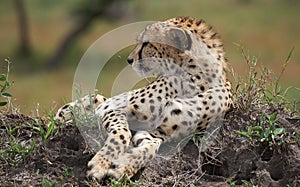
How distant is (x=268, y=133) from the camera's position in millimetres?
4012

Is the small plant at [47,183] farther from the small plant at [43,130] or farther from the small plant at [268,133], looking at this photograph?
the small plant at [268,133]

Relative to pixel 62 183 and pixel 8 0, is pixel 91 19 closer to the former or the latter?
pixel 8 0

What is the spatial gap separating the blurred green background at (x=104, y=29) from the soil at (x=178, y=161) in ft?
33.7

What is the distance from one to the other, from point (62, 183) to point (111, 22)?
14765 millimetres

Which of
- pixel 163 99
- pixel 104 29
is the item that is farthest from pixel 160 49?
pixel 104 29

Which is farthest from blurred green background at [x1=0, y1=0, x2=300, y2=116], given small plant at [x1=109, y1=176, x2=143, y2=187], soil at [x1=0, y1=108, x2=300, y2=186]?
small plant at [x1=109, y1=176, x2=143, y2=187]

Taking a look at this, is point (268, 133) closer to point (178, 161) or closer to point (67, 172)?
point (178, 161)

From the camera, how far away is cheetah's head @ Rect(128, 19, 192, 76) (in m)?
4.41

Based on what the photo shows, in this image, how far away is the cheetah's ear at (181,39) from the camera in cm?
440

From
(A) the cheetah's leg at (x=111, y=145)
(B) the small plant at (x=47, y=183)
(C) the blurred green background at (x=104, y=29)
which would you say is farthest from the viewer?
(C) the blurred green background at (x=104, y=29)

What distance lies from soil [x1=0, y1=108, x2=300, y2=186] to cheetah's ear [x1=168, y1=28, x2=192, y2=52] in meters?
0.52

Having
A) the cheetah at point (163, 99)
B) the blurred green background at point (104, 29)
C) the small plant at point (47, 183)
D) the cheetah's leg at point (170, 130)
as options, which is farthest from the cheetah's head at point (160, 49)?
the blurred green background at point (104, 29)

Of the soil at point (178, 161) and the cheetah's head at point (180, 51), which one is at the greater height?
the cheetah's head at point (180, 51)

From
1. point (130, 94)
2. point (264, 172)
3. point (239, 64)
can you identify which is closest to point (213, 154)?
point (264, 172)
